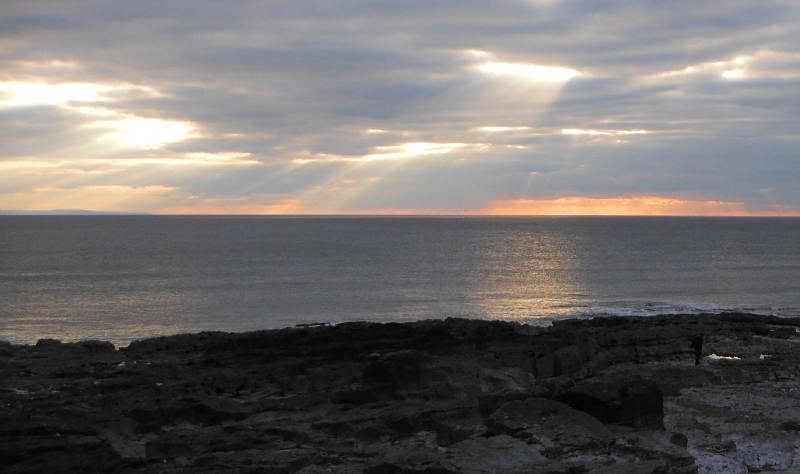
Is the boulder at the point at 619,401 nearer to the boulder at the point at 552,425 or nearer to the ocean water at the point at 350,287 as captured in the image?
the boulder at the point at 552,425

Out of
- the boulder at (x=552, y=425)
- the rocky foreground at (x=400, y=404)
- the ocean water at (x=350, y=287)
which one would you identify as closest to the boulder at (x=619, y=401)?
the rocky foreground at (x=400, y=404)

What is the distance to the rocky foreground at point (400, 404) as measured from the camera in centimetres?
1402

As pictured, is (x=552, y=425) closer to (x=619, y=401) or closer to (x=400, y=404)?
(x=619, y=401)

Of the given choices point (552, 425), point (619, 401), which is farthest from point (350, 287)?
point (552, 425)

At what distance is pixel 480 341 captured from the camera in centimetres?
2717

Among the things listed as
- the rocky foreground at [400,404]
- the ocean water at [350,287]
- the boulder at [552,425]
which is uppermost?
Result: the boulder at [552,425]

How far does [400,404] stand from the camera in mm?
18484

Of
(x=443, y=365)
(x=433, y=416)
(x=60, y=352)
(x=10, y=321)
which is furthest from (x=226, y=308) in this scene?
(x=433, y=416)

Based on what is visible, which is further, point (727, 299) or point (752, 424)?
point (727, 299)

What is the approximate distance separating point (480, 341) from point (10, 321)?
114 ft

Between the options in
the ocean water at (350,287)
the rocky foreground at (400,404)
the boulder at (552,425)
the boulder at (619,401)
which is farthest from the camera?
the ocean water at (350,287)

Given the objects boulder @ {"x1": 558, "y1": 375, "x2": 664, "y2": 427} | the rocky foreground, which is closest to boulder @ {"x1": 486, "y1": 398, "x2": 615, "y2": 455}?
the rocky foreground

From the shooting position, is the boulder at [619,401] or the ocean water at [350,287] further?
the ocean water at [350,287]

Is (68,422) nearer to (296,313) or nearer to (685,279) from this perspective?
(296,313)
